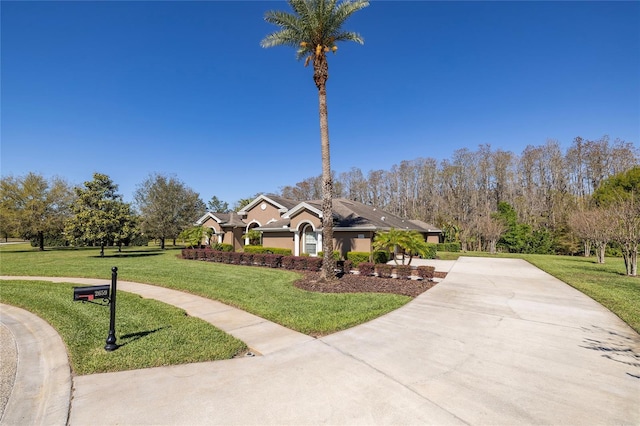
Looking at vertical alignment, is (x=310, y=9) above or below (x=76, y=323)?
above

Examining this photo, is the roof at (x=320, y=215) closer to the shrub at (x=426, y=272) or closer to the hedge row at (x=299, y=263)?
the hedge row at (x=299, y=263)

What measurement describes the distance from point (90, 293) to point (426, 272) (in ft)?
40.3

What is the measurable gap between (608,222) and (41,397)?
25.8 meters

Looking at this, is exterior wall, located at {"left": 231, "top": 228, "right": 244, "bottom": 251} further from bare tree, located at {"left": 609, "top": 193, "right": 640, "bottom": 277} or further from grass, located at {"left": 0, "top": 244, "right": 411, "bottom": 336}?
bare tree, located at {"left": 609, "top": 193, "right": 640, "bottom": 277}

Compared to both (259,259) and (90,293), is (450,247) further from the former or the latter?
(90,293)

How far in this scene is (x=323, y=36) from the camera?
41.5ft

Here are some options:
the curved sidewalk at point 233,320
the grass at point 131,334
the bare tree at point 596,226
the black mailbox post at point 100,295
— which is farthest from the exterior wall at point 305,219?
the bare tree at point 596,226

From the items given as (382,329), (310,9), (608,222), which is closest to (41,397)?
(382,329)

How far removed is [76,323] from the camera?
6883mm

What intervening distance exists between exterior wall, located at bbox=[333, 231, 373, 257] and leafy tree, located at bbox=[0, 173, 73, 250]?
35.0 m

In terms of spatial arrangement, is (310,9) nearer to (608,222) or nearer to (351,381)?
(351,381)

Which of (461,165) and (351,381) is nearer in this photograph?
(351,381)

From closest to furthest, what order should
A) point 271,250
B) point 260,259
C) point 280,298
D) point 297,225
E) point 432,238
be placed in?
point 280,298, point 260,259, point 297,225, point 271,250, point 432,238

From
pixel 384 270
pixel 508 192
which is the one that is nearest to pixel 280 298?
pixel 384 270
